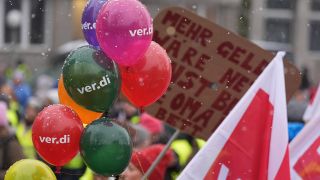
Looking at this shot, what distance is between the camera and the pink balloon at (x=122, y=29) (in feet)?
15.0

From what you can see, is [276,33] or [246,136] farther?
[276,33]

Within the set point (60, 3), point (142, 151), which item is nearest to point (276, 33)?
point (60, 3)

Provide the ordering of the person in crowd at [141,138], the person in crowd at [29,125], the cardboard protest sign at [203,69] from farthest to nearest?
the person in crowd at [29,125] → the person in crowd at [141,138] → the cardboard protest sign at [203,69]

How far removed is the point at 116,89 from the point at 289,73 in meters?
1.36

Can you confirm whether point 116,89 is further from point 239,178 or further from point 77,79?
point 239,178

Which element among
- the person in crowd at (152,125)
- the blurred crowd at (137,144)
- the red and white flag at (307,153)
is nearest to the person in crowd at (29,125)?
the blurred crowd at (137,144)

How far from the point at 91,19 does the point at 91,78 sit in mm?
372

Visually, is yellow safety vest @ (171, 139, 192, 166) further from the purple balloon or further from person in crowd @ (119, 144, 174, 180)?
the purple balloon

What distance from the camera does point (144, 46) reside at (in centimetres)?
468

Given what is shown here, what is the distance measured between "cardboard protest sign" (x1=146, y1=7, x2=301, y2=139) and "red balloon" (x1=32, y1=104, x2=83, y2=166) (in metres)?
1.24

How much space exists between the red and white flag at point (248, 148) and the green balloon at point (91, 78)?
0.57 meters

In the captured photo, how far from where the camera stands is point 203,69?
5.84m

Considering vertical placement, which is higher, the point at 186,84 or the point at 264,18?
the point at 186,84

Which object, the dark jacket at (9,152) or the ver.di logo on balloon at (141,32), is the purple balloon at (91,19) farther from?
the dark jacket at (9,152)
